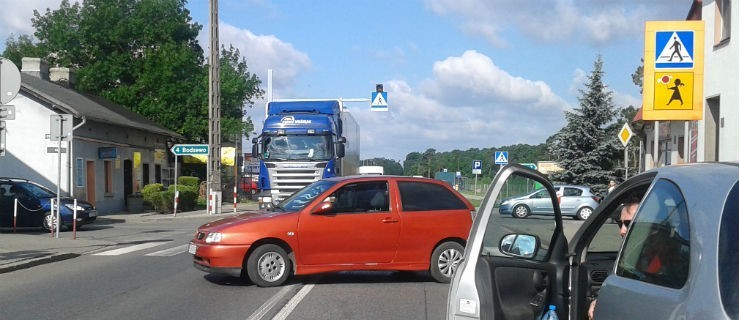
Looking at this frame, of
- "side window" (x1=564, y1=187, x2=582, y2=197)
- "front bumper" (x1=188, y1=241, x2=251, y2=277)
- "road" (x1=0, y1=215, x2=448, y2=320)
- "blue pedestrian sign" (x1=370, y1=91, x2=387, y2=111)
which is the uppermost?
"blue pedestrian sign" (x1=370, y1=91, x2=387, y2=111)

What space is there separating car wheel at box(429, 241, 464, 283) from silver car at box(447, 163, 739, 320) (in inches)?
216

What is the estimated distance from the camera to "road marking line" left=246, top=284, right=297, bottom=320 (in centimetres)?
795

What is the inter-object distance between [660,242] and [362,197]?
7.40 m

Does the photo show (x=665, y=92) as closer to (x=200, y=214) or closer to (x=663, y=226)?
(x=663, y=226)

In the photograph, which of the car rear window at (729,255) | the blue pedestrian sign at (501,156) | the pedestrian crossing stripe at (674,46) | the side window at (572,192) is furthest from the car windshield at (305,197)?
the side window at (572,192)

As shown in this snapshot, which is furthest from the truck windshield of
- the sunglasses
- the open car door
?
the open car door

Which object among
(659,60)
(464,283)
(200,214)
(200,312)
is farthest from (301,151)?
(464,283)

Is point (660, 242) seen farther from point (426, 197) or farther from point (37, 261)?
point (37, 261)

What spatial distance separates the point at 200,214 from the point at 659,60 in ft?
73.4

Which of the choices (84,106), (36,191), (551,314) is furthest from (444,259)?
(84,106)

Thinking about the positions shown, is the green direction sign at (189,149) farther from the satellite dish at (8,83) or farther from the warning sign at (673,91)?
the warning sign at (673,91)

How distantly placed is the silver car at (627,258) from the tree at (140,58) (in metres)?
39.9

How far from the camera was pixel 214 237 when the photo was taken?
9.74 m

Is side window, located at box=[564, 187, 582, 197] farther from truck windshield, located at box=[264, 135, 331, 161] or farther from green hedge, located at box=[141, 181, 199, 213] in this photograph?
green hedge, located at box=[141, 181, 199, 213]
